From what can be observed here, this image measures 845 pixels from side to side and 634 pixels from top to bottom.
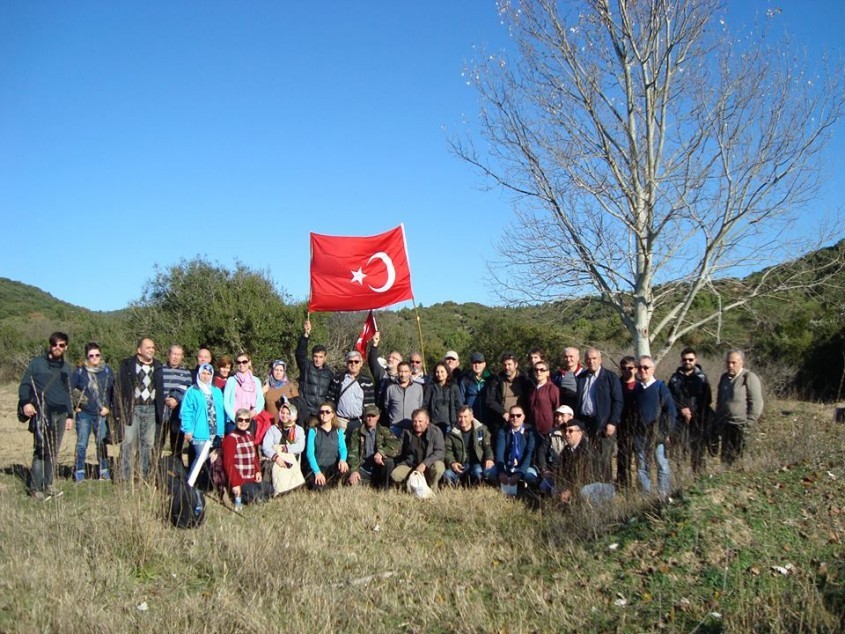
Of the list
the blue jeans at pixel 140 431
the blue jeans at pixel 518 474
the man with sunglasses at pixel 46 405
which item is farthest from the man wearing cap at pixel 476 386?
the man with sunglasses at pixel 46 405

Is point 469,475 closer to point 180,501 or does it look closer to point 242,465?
point 242,465

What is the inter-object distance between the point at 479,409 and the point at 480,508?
1.94 meters

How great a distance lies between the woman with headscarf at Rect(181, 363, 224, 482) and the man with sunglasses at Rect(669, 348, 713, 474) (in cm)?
548

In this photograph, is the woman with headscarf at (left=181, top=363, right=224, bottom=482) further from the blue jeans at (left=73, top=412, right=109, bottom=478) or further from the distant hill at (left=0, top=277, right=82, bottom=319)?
the distant hill at (left=0, top=277, right=82, bottom=319)

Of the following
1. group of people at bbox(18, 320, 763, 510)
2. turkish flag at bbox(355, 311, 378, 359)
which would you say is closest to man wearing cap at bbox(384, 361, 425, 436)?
group of people at bbox(18, 320, 763, 510)

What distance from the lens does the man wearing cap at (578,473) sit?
7211mm

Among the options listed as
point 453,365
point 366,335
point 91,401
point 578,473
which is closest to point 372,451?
point 453,365

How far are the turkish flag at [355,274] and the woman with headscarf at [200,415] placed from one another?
271 cm

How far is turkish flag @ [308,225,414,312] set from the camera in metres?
11.1

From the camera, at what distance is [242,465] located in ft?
27.1

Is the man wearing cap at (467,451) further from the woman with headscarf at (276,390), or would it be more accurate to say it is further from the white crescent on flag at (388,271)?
the white crescent on flag at (388,271)

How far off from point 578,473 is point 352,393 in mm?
3284

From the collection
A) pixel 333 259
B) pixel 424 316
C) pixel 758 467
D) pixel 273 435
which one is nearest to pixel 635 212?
pixel 333 259

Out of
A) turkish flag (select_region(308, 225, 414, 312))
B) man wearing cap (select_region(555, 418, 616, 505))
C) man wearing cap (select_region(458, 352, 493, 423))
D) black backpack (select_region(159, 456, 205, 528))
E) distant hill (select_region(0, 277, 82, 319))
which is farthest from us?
distant hill (select_region(0, 277, 82, 319))
